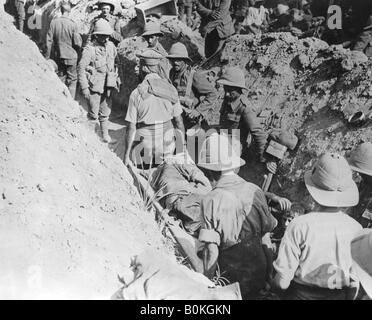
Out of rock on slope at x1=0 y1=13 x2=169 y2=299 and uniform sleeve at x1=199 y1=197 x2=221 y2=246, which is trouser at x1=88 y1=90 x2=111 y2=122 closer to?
rock on slope at x1=0 y1=13 x2=169 y2=299

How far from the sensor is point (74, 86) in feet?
28.8

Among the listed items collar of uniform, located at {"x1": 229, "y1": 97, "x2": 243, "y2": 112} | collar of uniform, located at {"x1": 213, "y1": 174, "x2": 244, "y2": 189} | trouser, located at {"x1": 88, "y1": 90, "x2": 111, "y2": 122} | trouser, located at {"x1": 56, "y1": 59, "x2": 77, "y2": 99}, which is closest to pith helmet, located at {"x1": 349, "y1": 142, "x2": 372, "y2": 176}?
collar of uniform, located at {"x1": 213, "y1": 174, "x2": 244, "y2": 189}

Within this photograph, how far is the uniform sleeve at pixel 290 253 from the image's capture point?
3807 millimetres

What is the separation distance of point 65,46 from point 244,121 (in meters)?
3.55

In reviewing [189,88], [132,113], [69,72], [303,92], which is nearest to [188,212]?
[132,113]

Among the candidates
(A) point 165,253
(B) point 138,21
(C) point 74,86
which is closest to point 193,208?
(A) point 165,253

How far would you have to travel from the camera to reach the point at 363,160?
5.05 meters

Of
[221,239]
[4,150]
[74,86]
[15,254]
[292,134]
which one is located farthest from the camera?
[74,86]

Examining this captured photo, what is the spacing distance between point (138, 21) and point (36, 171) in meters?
6.88

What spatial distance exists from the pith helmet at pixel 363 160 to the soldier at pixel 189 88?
3.18 m

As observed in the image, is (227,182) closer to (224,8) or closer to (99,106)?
(99,106)

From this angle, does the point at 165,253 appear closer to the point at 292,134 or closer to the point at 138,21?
the point at 292,134

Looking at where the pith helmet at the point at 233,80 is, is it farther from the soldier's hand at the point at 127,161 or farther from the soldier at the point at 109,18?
the soldier at the point at 109,18

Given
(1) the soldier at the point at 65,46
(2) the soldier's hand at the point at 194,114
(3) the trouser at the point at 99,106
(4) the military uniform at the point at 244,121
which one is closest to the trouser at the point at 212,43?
(2) the soldier's hand at the point at 194,114
